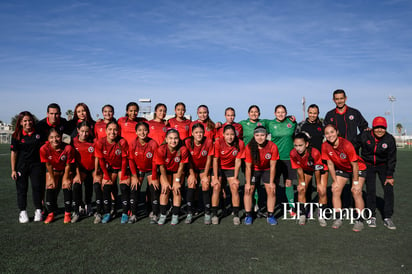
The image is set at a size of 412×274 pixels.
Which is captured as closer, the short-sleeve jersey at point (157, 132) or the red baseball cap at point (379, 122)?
the red baseball cap at point (379, 122)

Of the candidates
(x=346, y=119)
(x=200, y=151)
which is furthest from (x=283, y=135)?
(x=200, y=151)

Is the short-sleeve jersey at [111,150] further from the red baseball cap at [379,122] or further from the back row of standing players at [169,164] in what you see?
the red baseball cap at [379,122]

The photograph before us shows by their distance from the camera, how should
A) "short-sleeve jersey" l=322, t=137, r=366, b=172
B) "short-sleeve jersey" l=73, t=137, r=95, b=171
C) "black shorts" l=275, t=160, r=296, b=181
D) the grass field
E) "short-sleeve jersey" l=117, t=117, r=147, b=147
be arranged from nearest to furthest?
the grass field → "short-sleeve jersey" l=322, t=137, r=366, b=172 → "short-sleeve jersey" l=73, t=137, r=95, b=171 → "black shorts" l=275, t=160, r=296, b=181 → "short-sleeve jersey" l=117, t=117, r=147, b=147

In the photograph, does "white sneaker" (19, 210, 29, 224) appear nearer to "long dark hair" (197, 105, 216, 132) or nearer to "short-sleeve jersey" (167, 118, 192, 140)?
"short-sleeve jersey" (167, 118, 192, 140)

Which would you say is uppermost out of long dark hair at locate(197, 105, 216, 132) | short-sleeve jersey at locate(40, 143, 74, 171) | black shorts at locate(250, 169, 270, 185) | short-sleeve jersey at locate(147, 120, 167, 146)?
long dark hair at locate(197, 105, 216, 132)

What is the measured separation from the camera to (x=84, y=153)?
16.6 ft

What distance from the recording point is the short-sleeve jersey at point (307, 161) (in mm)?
4754

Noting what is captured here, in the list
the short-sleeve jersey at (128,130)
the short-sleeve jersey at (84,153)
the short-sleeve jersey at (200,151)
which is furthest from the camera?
the short-sleeve jersey at (128,130)

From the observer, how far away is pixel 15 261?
3.28m

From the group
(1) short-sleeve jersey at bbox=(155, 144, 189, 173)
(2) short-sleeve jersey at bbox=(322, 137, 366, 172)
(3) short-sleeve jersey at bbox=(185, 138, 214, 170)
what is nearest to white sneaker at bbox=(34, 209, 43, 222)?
(1) short-sleeve jersey at bbox=(155, 144, 189, 173)

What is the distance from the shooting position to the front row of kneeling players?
474cm

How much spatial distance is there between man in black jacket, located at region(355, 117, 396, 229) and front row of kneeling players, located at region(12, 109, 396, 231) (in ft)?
0.49

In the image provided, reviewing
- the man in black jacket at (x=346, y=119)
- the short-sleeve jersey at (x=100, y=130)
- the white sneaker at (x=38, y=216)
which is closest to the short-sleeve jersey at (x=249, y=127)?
the man in black jacket at (x=346, y=119)

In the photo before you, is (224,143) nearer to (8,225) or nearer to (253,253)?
(253,253)
